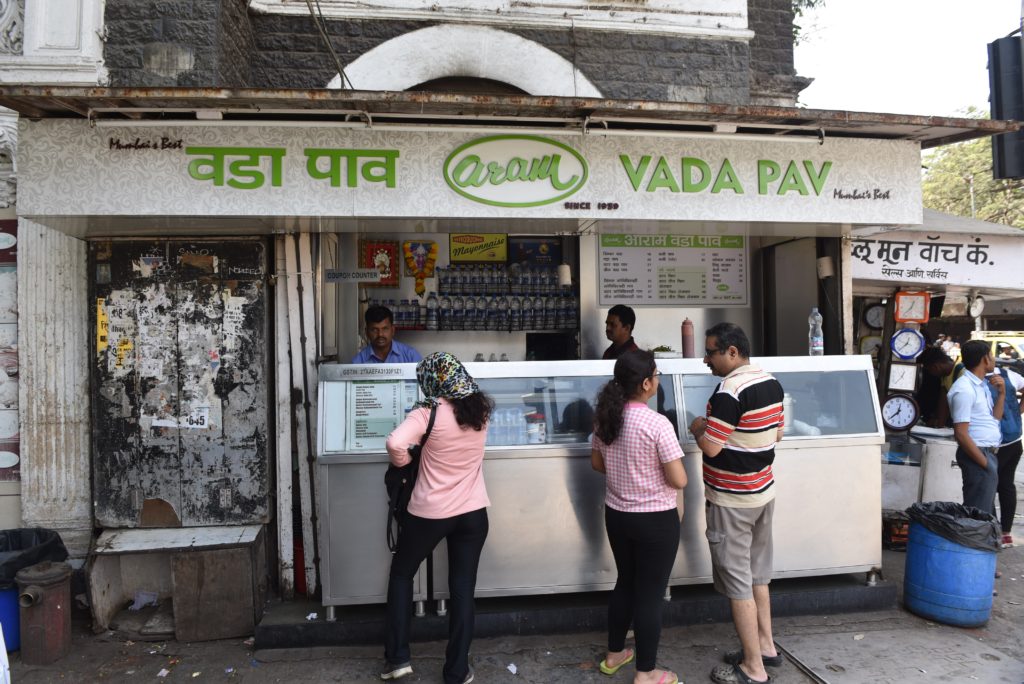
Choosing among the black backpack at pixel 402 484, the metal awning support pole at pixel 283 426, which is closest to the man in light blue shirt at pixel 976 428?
Result: the black backpack at pixel 402 484

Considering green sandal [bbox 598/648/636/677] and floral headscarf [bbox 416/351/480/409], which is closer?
floral headscarf [bbox 416/351/480/409]

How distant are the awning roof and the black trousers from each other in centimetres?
230

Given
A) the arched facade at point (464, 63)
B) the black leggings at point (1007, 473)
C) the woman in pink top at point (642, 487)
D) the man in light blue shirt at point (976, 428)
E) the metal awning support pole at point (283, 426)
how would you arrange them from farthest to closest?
the arched facade at point (464, 63), the black leggings at point (1007, 473), the man in light blue shirt at point (976, 428), the metal awning support pole at point (283, 426), the woman in pink top at point (642, 487)

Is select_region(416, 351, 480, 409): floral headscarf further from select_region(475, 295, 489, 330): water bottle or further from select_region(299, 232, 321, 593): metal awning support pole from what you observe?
select_region(475, 295, 489, 330): water bottle

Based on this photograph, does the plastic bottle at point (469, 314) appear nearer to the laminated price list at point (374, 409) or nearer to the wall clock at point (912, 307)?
the laminated price list at point (374, 409)

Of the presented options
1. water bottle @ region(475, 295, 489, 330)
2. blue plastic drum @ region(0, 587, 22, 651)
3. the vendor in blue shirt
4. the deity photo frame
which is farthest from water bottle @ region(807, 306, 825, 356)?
blue plastic drum @ region(0, 587, 22, 651)

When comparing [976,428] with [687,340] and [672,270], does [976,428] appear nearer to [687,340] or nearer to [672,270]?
[687,340]

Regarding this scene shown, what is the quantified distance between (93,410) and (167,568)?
1.21 m

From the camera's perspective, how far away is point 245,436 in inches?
179

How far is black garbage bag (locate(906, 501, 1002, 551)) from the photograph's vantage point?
413 cm

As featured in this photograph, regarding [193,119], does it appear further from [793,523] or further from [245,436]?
[793,523]

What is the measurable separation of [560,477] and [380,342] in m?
1.66

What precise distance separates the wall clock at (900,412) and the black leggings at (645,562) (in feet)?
13.1

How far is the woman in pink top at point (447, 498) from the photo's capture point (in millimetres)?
3277
